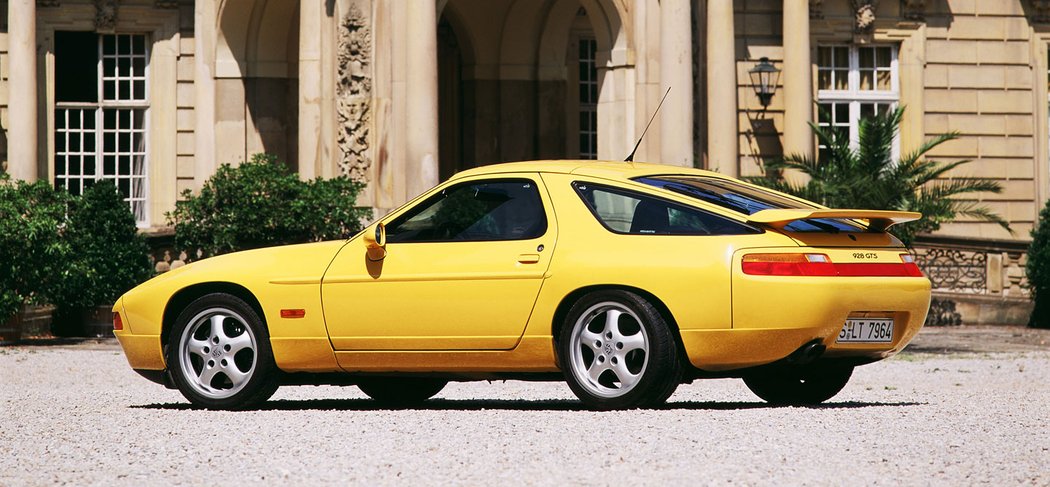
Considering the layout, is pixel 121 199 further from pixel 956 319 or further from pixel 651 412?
pixel 651 412

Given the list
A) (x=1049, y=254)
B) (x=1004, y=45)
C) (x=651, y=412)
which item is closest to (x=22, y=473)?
(x=651, y=412)

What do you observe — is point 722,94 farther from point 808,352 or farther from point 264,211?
point 808,352

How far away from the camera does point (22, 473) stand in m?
6.98

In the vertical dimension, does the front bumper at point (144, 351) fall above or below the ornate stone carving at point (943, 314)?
above

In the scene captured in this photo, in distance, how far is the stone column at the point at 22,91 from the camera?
75.4ft

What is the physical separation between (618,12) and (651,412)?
45.3 ft

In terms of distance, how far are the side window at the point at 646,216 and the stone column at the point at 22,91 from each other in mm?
15264

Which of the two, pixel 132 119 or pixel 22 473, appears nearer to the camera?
pixel 22 473

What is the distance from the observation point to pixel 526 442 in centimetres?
755

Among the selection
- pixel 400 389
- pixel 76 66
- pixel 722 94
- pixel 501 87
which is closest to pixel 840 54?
pixel 722 94

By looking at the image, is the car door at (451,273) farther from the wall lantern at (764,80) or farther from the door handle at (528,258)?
the wall lantern at (764,80)

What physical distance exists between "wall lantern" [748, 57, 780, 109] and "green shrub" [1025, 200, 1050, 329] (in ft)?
13.9

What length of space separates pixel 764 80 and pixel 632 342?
16.6 meters

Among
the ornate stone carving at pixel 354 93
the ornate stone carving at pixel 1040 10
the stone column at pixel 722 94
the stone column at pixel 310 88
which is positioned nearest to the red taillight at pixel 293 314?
the ornate stone carving at pixel 354 93
